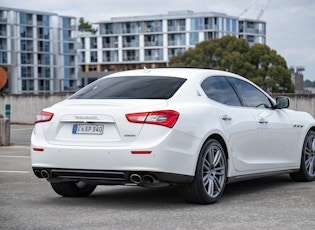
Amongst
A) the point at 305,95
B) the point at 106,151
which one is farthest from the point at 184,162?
the point at 305,95

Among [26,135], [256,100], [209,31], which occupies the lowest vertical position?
[26,135]

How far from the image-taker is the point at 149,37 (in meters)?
140

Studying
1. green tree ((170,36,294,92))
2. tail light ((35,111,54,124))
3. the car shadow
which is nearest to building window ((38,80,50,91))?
green tree ((170,36,294,92))

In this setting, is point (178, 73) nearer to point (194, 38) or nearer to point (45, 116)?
point (45, 116)

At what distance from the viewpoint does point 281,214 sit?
6.88 metres

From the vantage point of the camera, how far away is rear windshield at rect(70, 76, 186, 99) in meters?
7.77

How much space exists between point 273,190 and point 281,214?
6.71 ft

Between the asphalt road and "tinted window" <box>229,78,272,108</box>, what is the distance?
107 centimetres

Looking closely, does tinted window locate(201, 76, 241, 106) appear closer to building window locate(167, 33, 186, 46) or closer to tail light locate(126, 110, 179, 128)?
tail light locate(126, 110, 179, 128)

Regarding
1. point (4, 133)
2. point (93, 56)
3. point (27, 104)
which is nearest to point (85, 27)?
point (93, 56)

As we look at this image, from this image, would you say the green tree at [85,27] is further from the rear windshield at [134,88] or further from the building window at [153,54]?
the rear windshield at [134,88]

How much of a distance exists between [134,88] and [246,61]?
262 ft

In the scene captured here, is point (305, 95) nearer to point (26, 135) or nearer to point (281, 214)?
point (26, 135)

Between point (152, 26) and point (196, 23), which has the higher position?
point (196, 23)
